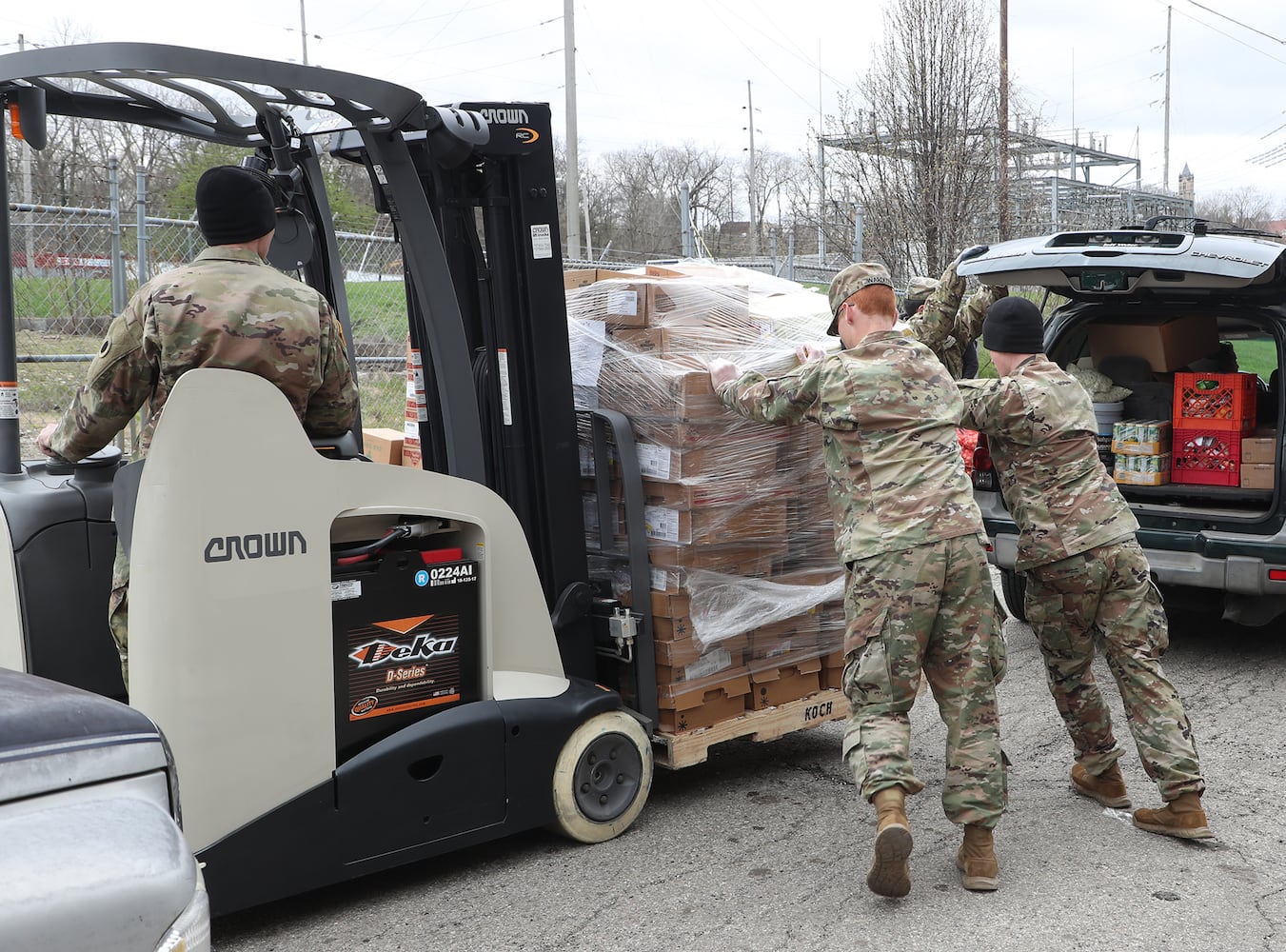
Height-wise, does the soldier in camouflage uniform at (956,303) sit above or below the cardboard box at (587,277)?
below

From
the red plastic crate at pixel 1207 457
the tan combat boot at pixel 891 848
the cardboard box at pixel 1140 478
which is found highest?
the red plastic crate at pixel 1207 457

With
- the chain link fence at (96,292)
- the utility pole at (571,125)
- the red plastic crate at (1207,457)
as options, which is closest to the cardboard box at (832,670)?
the chain link fence at (96,292)

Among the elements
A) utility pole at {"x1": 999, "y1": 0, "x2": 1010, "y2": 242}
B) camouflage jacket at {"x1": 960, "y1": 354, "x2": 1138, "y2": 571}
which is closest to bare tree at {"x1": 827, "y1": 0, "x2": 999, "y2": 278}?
utility pole at {"x1": 999, "y1": 0, "x2": 1010, "y2": 242}

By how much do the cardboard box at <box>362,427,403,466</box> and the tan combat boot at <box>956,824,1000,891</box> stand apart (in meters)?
2.74

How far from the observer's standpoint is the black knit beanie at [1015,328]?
4602 millimetres

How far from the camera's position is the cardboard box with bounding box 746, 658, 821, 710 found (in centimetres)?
474

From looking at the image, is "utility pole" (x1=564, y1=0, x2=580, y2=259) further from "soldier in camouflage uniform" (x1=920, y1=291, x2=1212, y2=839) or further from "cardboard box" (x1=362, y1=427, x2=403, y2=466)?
"soldier in camouflage uniform" (x1=920, y1=291, x2=1212, y2=839)

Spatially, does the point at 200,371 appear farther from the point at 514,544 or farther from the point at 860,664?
the point at 860,664

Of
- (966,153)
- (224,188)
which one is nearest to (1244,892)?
(224,188)

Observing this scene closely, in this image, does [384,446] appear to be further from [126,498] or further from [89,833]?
[89,833]

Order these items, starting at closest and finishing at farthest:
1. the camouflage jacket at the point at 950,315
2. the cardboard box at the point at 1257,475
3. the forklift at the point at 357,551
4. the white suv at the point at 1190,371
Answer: the forklift at the point at 357,551, the camouflage jacket at the point at 950,315, the white suv at the point at 1190,371, the cardboard box at the point at 1257,475

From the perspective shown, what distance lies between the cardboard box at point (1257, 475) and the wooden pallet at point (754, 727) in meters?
3.08

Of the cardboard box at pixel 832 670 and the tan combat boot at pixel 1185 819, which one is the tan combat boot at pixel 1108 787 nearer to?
the tan combat boot at pixel 1185 819

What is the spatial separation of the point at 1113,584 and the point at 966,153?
1079cm
